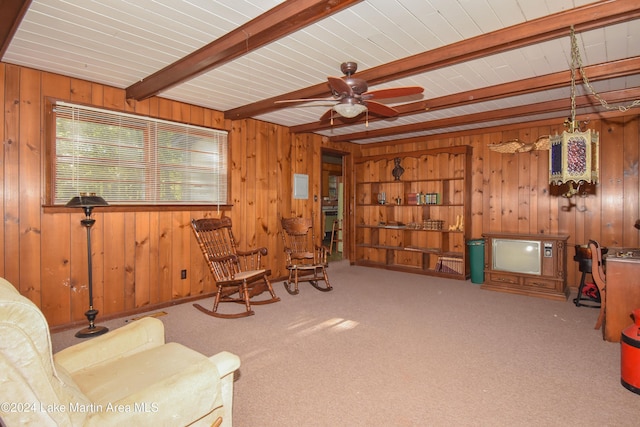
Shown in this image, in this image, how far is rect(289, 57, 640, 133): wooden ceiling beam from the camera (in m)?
2.89

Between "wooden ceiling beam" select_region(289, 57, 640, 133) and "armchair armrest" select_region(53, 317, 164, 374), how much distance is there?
3.54 meters

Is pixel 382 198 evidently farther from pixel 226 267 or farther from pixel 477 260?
pixel 226 267

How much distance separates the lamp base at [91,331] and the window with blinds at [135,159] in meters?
1.24

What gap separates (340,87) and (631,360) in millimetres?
2669

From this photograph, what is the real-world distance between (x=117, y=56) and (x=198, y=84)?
0.82 m

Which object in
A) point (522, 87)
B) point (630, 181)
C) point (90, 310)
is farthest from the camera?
point (630, 181)

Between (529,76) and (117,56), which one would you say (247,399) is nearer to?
(117,56)

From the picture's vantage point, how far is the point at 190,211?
425 cm

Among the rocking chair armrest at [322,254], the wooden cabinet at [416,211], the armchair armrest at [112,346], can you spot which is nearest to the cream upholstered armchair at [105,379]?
the armchair armrest at [112,346]

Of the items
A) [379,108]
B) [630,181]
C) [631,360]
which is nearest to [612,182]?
[630,181]

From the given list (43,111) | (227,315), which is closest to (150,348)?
(227,315)

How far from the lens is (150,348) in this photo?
1768 millimetres

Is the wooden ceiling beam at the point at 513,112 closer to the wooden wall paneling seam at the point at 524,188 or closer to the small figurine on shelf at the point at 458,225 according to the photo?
the wooden wall paneling seam at the point at 524,188

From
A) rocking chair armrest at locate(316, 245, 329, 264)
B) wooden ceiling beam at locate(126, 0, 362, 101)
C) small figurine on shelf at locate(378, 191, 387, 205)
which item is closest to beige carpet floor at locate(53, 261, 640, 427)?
rocking chair armrest at locate(316, 245, 329, 264)
